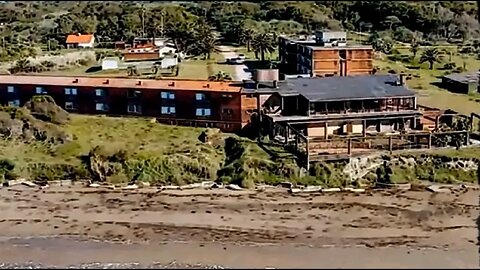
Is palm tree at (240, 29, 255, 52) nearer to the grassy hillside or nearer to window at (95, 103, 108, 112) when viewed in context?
window at (95, 103, 108, 112)

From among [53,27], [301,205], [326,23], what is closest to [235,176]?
[301,205]

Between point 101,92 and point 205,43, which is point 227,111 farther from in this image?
point 205,43

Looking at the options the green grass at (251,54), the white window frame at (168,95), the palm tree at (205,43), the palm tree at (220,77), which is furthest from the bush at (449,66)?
the white window frame at (168,95)

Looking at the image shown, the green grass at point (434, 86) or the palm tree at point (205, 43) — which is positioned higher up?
the palm tree at point (205, 43)

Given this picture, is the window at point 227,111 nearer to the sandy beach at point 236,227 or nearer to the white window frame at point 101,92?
the white window frame at point 101,92

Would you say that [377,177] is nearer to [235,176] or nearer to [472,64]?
[235,176]

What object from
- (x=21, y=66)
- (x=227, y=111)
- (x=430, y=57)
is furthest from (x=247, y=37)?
(x=227, y=111)

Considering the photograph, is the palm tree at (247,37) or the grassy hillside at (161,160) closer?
the grassy hillside at (161,160)
